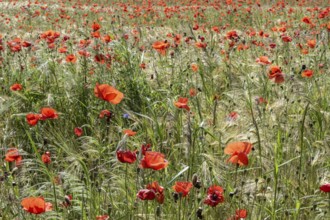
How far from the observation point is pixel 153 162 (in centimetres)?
146

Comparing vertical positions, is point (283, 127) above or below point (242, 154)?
below

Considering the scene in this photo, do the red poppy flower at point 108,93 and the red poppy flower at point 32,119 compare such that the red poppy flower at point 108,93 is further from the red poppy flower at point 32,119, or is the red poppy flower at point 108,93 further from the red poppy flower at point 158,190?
the red poppy flower at point 158,190

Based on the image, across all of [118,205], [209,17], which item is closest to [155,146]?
[118,205]

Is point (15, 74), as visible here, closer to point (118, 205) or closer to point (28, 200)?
point (118, 205)

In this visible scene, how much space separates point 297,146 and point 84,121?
5.00 feet

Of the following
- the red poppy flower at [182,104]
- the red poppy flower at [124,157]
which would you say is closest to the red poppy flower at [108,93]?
the red poppy flower at [182,104]

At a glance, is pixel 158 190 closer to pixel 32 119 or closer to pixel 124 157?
pixel 124 157

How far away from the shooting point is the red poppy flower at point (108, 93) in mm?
1846

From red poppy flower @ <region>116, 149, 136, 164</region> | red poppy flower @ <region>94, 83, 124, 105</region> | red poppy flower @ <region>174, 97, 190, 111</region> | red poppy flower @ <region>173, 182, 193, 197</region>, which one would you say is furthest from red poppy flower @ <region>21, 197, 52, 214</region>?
red poppy flower @ <region>174, 97, 190, 111</region>

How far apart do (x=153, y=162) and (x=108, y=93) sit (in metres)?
0.49

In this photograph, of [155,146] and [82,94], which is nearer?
[155,146]

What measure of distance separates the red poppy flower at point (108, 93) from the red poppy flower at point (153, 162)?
0.44m

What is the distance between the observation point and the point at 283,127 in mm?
2344

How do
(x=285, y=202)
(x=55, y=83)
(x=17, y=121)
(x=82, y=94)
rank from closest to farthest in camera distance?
(x=285, y=202) < (x=17, y=121) < (x=82, y=94) < (x=55, y=83)
